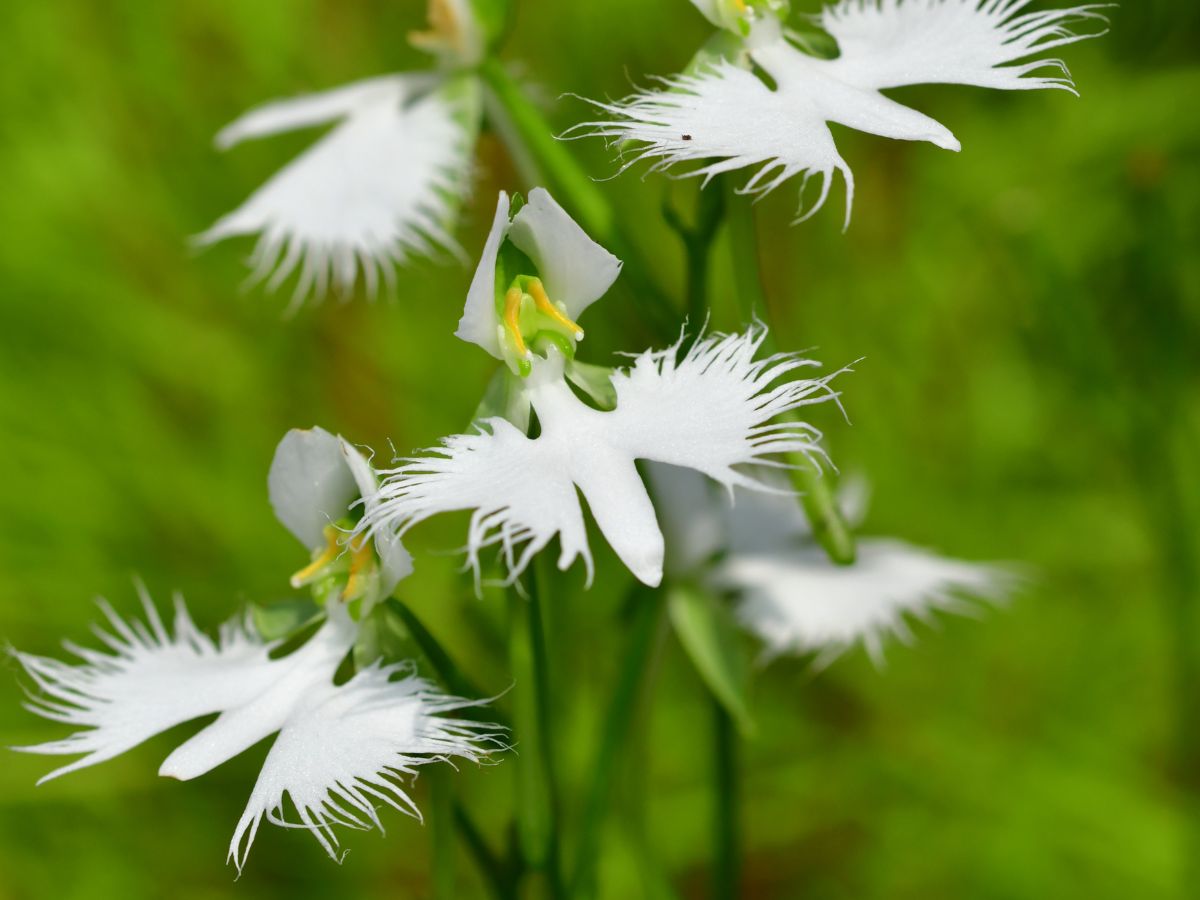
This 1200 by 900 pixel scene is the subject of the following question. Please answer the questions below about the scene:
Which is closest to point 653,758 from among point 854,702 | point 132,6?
point 854,702

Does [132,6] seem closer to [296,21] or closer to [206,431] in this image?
[296,21]

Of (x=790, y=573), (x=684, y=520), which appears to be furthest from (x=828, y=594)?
(x=684, y=520)

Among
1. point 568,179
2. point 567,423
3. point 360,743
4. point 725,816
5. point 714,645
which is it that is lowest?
point 725,816

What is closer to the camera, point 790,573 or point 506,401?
point 506,401

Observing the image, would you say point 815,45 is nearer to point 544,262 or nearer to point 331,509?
point 544,262

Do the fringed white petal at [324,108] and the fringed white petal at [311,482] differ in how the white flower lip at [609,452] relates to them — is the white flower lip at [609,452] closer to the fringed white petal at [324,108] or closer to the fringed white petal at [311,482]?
the fringed white petal at [311,482]

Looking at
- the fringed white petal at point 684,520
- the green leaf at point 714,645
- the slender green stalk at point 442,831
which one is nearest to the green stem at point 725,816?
the green leaf at point 714,645

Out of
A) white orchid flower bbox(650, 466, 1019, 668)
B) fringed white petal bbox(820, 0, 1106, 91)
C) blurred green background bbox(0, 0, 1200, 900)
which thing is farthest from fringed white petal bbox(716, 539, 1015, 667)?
fringed white petal bbox(820, 0, 1106, 91)
